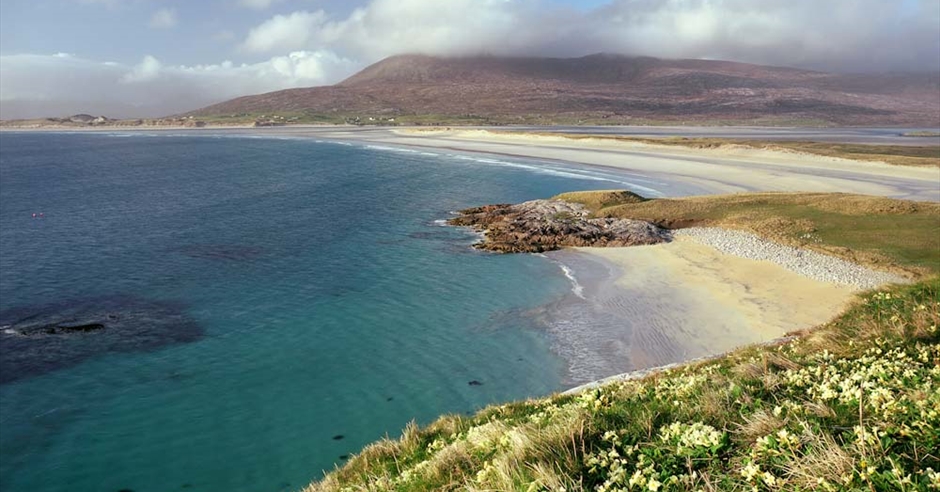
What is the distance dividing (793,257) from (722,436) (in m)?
28.4

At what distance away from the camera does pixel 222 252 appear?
3612cm

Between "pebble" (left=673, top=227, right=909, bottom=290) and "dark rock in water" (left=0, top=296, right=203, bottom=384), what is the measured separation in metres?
27.2

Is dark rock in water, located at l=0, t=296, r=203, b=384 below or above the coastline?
above

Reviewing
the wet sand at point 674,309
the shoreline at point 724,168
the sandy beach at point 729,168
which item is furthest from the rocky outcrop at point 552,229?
the shoreline at point 724,168

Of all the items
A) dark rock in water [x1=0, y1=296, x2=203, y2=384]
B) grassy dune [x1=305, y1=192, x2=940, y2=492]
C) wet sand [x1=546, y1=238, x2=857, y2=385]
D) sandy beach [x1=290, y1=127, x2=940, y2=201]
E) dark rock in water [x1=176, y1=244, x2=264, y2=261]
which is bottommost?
wet sand [x1=546, y1=238, x2=857, y2=385]

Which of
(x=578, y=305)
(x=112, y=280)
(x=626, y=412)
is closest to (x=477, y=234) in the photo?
(x=578, y=305)

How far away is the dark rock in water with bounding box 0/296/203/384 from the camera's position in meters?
20.0

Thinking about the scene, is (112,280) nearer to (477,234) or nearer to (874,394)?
(477,234)

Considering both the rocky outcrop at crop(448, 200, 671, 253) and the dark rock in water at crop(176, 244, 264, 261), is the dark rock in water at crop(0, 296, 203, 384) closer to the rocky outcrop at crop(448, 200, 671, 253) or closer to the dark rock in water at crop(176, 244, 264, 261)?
the dark rock in water at crop(176, 244, 264, 261)

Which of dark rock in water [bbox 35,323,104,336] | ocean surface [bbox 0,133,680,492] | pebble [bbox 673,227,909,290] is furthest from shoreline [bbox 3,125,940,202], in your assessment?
dark rock in water [bbox 35,323,104,336]

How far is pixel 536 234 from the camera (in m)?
38.8

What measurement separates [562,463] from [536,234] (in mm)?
33480

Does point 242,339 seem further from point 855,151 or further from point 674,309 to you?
point 855,151

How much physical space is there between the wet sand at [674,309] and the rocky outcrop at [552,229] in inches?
177
